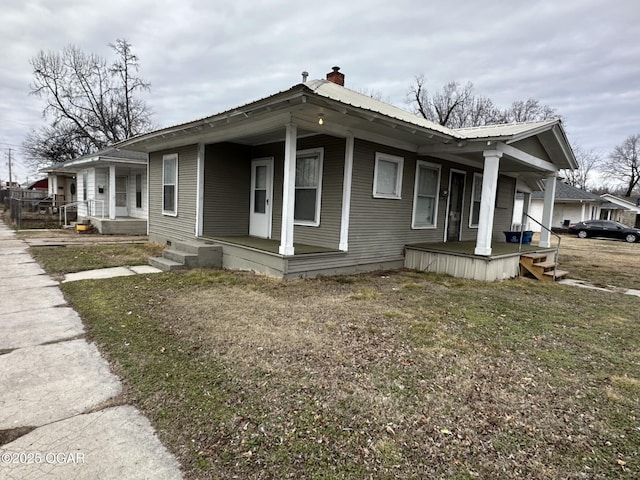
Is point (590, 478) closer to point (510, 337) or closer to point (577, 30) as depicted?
point (510, 337)

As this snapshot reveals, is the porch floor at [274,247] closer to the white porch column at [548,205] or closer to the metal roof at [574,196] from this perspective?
the white porch column at [548,205]

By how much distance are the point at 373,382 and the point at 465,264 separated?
5.18 meters

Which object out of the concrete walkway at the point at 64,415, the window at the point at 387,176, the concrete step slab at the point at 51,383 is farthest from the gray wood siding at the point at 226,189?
the concrete step slab at the point at 51,383

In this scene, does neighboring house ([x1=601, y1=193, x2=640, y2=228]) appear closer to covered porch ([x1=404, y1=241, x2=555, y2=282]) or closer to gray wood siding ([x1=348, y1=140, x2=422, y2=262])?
covered porch ([x1=404, y1=241, x2=555, y2=282])

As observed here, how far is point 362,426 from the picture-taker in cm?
222

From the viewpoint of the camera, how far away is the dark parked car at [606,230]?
20.8 metres

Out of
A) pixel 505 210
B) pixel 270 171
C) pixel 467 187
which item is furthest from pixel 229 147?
pixel 505 210

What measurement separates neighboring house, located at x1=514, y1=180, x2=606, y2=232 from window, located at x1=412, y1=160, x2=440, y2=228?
68.8 feet

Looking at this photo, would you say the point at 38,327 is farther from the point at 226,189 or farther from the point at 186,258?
the point at 226,189

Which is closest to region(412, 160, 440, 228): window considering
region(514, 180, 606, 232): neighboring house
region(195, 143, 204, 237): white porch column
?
region(195, 143, 204, 237): white porch column

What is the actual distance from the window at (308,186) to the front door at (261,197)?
0.84m

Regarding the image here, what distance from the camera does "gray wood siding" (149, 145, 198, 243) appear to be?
841cm

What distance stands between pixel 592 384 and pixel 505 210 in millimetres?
9763

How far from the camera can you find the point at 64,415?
7.47ft
